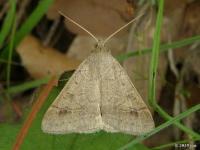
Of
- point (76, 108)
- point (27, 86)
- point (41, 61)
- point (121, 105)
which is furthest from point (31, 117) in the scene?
point (41, 61)

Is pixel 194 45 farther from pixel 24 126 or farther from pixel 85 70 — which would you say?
pixel 24 126

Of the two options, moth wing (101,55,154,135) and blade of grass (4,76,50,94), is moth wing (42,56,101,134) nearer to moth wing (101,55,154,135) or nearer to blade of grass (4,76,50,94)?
moth wing (101,55,154,135)

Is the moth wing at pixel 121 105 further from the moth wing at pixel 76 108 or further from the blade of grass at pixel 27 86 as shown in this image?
the blade of grass at pixel 27 86

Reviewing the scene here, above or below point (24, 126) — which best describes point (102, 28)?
above

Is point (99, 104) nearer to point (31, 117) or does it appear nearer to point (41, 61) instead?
point (31, 117)

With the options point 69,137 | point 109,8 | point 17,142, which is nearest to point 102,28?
point 109,8

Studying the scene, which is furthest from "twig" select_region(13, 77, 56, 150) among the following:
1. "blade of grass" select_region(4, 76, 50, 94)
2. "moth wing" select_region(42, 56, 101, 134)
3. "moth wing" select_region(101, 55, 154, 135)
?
"blade of grass" select_region(4, 76, 50, 94)
